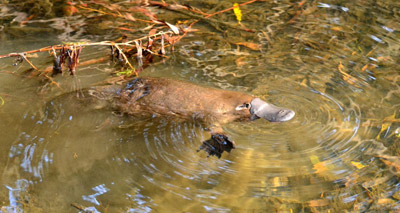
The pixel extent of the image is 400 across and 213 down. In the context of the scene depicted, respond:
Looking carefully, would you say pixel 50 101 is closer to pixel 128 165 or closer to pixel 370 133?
pixel 128 165

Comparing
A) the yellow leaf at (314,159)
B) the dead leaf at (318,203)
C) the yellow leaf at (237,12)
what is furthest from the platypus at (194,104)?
the yellow leaf at (237,12)

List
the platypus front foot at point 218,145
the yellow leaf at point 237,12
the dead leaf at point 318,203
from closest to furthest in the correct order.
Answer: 1. the dead leaf at point 318,203
2. the platypus front foot at point 218,145
3. the yellow leaf at point 237,12

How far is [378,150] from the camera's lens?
9.50 ft

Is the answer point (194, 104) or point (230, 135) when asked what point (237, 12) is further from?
point (230, 135)

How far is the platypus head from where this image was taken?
319 centimetres

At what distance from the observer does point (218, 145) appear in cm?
290

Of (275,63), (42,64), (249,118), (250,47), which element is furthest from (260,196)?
(42,64)

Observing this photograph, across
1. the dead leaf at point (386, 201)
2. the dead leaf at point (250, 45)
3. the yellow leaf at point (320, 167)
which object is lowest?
the dead leaf at point (386, 201)

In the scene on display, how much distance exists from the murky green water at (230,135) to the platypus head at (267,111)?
2.2 inches

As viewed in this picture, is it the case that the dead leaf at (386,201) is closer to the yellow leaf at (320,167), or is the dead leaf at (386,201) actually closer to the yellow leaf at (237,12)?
the yellow leaf at (320,167)

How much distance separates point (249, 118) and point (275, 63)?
0.91 meters

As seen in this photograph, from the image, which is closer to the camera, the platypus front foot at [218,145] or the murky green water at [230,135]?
the murky green water at [230,135]

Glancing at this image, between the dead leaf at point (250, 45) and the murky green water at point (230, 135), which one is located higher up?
the dead leaf at point (250, 45)

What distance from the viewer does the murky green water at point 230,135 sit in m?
2.57
